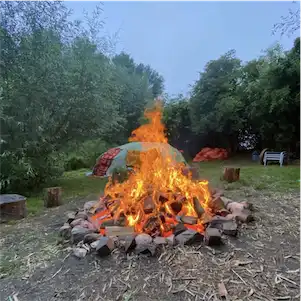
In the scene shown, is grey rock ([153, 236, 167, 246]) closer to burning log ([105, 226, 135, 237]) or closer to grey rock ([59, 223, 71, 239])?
burning log ([105, 226, 135, 237])

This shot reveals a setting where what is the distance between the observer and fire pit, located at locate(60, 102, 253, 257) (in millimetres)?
2219

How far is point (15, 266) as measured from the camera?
211 cm

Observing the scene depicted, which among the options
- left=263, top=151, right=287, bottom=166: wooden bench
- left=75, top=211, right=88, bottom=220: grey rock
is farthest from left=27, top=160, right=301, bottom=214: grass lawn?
left=263, top=151, right=287, bottom=166: wooden bench

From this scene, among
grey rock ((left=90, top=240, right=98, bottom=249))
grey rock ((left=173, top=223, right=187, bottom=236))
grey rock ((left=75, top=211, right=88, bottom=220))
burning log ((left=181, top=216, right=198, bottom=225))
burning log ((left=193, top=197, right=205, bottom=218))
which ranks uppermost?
burning log ((left=193, top=197, right=205, bottom=218))

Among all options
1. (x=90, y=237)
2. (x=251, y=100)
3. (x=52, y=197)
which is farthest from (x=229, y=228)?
A: (x=251, y=100)

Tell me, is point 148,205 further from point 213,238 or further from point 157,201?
point 213,238

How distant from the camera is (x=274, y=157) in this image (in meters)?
7.88

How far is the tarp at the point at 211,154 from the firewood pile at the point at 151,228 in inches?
291

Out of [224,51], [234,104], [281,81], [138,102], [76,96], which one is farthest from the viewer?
[138,102]

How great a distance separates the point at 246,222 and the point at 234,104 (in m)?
7.18

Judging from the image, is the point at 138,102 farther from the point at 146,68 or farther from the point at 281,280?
the point at 281,280

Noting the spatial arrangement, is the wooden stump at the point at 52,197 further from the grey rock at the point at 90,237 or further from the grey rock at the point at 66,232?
the grey rock at the point at 90,237

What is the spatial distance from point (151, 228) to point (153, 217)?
0.35ft

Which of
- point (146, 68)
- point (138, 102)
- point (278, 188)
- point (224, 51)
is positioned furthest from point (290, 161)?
point (146, 68)
